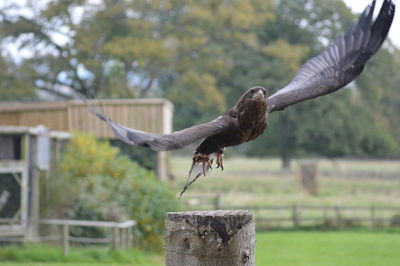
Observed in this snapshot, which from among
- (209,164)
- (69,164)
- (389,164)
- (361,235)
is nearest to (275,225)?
(361,235)

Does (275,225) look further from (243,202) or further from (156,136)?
(156,136)

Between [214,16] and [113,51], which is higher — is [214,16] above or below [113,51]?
above

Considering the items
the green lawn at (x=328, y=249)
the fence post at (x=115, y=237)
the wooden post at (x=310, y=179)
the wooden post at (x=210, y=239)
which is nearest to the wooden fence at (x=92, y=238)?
the fence post at (x=115, y=237)

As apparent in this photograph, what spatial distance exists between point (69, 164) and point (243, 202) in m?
13.7

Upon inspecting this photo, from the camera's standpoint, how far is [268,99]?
225 inches

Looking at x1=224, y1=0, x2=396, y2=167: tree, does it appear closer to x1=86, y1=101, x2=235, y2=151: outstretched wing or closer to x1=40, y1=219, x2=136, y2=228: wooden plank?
x1=40, y1=219, x2=136, y2=228: wooden plank

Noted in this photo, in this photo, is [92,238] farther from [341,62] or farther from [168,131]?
[341,62]

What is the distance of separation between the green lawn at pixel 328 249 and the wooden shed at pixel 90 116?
414cm

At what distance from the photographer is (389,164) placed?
168 feet

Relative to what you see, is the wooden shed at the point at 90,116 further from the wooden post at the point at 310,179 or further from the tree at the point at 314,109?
the tree at the point at 314,109

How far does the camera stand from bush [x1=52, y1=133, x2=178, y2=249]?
54.9 feet

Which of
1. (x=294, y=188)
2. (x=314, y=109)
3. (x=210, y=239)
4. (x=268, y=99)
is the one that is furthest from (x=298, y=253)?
(x=314, y=109)

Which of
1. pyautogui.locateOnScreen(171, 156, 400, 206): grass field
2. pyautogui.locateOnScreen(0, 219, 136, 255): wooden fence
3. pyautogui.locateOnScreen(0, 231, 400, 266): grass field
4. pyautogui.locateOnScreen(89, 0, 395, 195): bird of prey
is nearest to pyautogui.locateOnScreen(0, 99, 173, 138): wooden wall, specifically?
pyautogui.locateOnScreen(0, 219, 136, 255): wooden fence

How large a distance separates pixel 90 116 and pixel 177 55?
1275 cm
